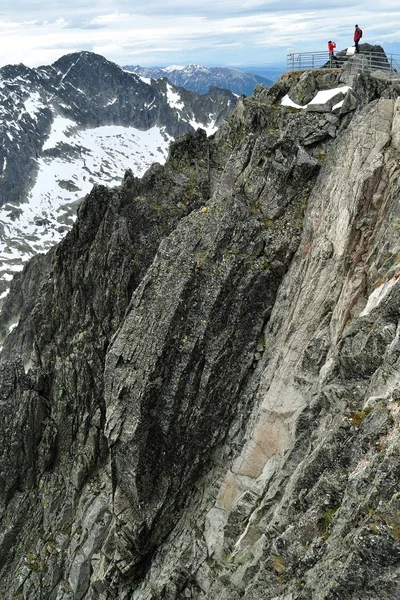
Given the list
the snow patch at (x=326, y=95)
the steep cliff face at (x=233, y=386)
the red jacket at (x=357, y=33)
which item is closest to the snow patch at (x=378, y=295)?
the steep cliff face at (x=233, y=386)

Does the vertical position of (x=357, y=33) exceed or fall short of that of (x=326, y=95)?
it exceeds it

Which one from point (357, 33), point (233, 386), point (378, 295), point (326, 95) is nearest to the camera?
point (378, 295)

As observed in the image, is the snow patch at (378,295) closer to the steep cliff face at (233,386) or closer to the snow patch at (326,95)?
the steep cliff face at (233,386)

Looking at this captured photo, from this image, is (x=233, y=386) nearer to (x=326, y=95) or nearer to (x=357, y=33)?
(x=326, y=95)

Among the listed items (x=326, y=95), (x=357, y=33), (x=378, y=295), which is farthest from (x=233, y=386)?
(x=357, y=33)

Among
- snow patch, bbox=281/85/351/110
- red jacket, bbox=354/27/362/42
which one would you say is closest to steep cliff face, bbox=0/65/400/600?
snow patch, bbox=281/85/351/110

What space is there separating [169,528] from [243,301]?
15044mm

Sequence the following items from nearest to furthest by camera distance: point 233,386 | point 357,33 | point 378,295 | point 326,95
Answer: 1. point 378,295
2. point 233,386
3. point 326,95
4. point 357,33

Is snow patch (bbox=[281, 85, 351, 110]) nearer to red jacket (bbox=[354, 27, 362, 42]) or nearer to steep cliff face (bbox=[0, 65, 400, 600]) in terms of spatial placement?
steep cliff face (bbox=[0, 65, 400, 600])

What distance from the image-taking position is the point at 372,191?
73.5 feet

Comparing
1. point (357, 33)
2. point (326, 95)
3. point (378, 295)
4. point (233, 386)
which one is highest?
point (357, 33)

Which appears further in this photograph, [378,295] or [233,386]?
[233,386]

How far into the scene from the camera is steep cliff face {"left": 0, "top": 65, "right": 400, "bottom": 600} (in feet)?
51.9

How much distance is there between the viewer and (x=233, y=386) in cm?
2706
